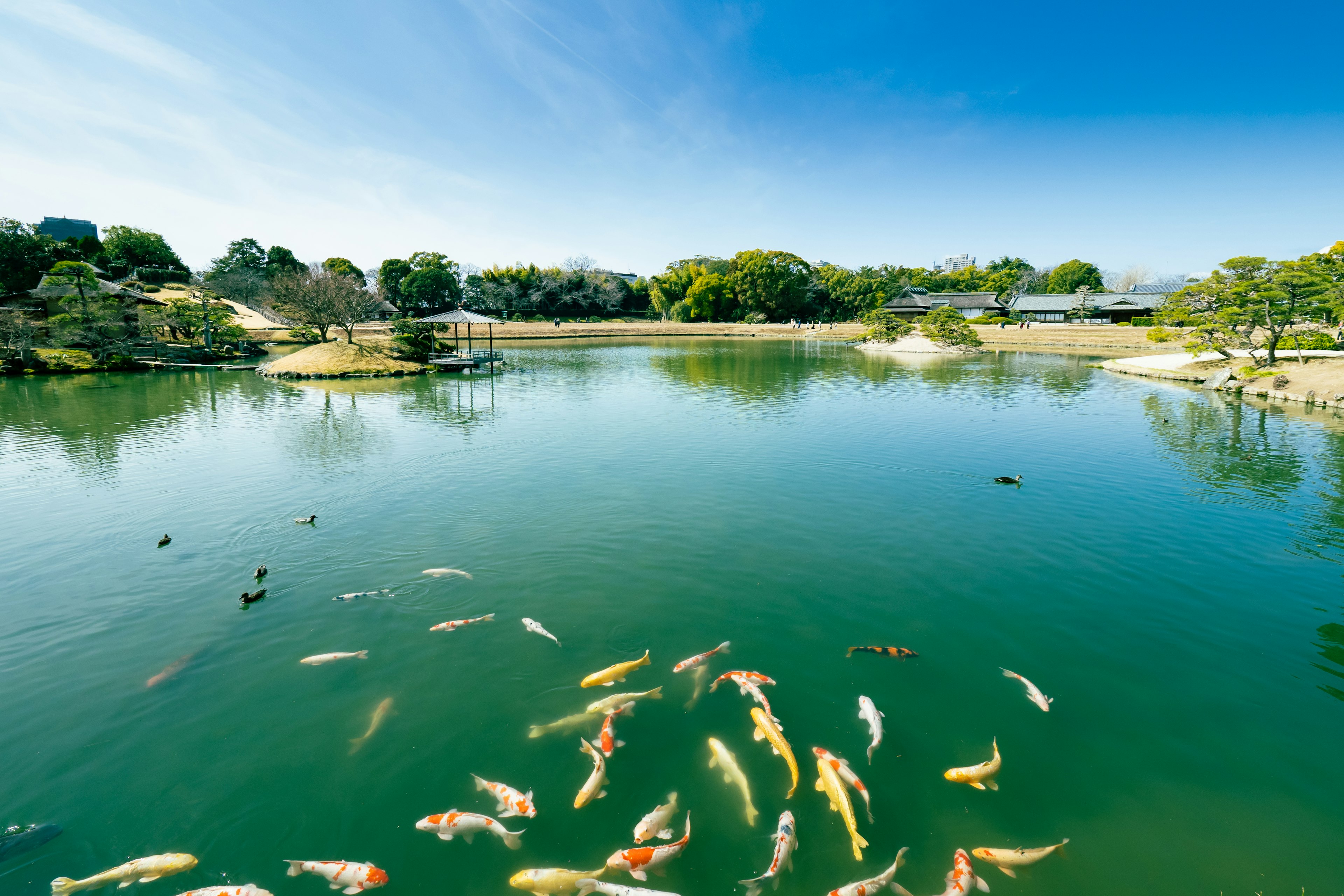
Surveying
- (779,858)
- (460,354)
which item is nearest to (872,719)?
(779,858)

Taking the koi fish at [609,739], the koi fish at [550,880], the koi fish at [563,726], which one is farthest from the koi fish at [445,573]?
the koi fish at [550,880]

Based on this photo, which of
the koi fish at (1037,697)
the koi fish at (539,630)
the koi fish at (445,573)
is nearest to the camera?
the koi fish at (1037,697)

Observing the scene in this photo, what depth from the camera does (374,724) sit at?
568 cm

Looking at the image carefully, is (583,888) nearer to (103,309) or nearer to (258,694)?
(258,694)

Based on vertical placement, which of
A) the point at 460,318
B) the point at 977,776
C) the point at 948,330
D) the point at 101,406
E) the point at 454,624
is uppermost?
the point at 948,330

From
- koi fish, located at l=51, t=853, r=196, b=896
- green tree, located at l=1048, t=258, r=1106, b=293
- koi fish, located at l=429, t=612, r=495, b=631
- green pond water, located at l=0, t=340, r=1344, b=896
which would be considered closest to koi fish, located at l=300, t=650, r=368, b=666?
green pond water, located at l=0, t=340, r=1344, b=896

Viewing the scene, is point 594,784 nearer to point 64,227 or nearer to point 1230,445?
point 1230,445

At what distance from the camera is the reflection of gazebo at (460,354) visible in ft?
103

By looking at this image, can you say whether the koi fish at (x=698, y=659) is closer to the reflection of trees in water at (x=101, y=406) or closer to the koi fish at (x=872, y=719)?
the koi fish at (x=872, y=719)

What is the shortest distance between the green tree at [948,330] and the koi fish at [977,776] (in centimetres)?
5006

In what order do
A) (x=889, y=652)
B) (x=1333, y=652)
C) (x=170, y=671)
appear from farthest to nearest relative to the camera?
(x=1333, y=652) < (x=889, y=652) < (x=170, y=671)

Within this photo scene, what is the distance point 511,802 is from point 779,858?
2.16 meters

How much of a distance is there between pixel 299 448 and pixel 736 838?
1608cm

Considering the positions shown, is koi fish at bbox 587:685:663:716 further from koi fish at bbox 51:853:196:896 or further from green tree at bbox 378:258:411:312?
green tree at bbox 378:258:411:312
